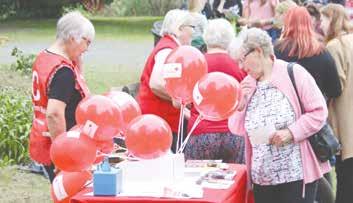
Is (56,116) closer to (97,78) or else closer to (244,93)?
(244,93)

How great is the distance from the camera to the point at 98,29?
80.1ft

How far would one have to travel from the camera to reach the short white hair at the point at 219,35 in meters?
6.01

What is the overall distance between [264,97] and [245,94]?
141 millimetres

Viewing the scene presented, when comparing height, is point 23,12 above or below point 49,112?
below

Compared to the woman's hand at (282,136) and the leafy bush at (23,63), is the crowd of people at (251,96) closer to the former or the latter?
the woman's hand at (282,136)

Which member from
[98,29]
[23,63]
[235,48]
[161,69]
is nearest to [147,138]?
[235,48]

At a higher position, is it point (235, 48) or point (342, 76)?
point (235, 48)

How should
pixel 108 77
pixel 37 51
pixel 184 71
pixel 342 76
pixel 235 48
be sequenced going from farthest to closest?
pixel 37 51
pixel 108 77
pixel 342 76
pixel 235 48
pixel 184 71

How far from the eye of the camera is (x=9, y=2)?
28.0 metres

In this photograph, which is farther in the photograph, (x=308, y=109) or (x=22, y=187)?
(x=22, y=187)

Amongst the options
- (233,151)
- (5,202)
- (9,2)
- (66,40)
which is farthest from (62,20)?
(9,2)

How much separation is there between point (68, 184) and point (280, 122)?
134 cm

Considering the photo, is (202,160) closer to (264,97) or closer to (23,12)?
(264,97)

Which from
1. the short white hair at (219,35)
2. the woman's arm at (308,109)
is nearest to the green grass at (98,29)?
the short white hair at (219,35)
